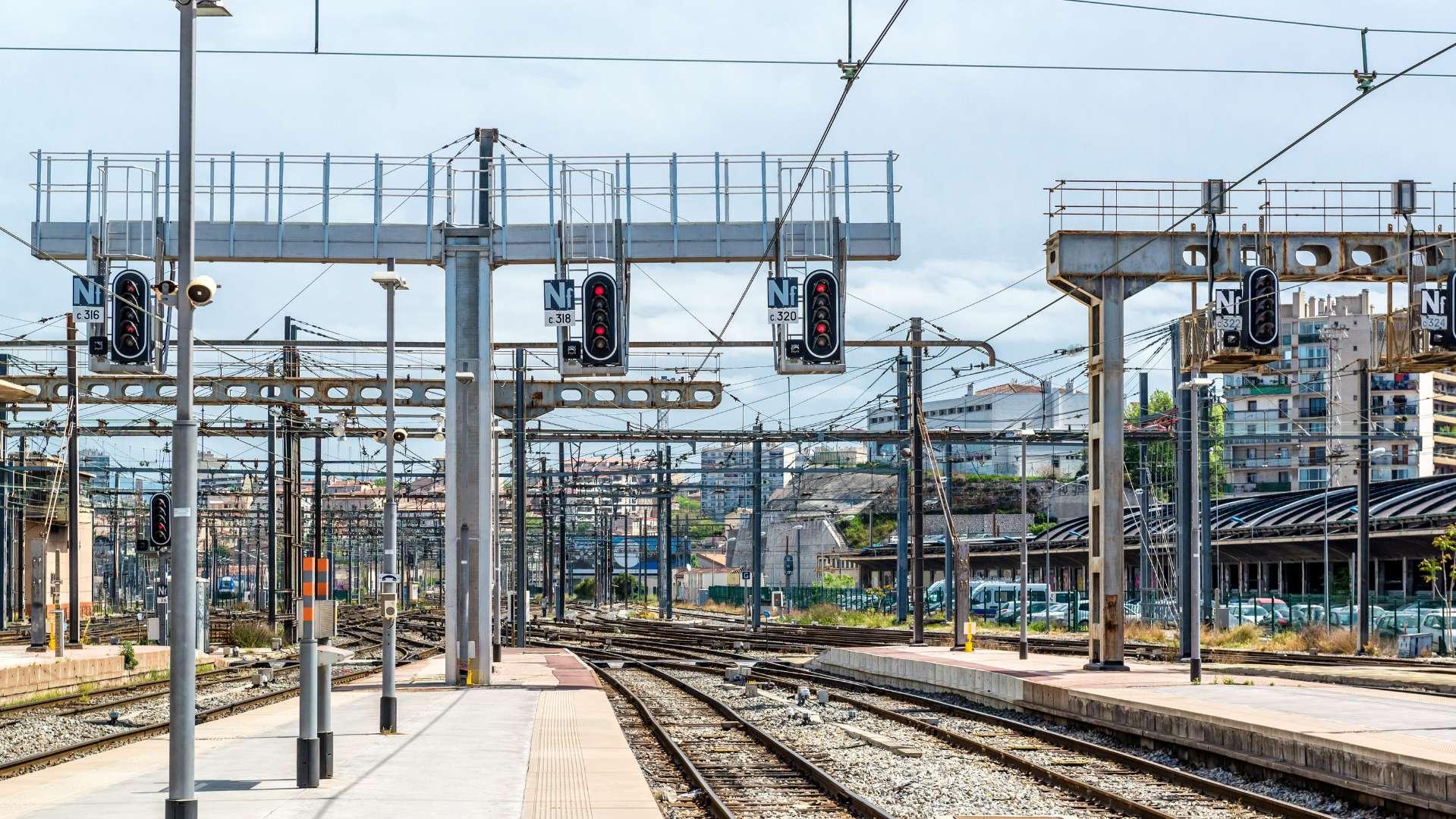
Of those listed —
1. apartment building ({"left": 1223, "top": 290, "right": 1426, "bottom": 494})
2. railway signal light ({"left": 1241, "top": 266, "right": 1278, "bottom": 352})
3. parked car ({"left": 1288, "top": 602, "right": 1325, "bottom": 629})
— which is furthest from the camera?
apartment building ({"left": 1223, "top": 290, "right": 1426, "bottom": 494})

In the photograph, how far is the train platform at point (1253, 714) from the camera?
15.3 m

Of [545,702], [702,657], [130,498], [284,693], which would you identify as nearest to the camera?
[545,702]

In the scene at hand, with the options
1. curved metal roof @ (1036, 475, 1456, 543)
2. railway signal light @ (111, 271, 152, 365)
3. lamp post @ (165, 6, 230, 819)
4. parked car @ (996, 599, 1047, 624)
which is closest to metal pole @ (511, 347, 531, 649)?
railway signal light @ (111, 271, 152, 365)

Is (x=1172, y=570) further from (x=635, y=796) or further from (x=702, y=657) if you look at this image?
(x=635, y=796)

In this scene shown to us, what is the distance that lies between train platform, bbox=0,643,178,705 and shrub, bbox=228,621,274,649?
10.4m

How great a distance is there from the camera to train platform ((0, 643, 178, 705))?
30.7m

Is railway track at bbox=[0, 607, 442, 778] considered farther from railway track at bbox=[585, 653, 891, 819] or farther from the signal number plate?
the signal number plate

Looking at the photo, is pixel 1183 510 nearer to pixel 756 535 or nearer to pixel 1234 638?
pixel 1234 638

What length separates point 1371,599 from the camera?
51125 mm

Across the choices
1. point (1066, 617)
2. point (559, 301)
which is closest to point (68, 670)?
point (559, 301)

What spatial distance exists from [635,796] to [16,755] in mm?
9778

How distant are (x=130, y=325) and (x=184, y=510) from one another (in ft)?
58.0

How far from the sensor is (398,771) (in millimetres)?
16078

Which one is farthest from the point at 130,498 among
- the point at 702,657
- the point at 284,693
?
the point at 284,693
